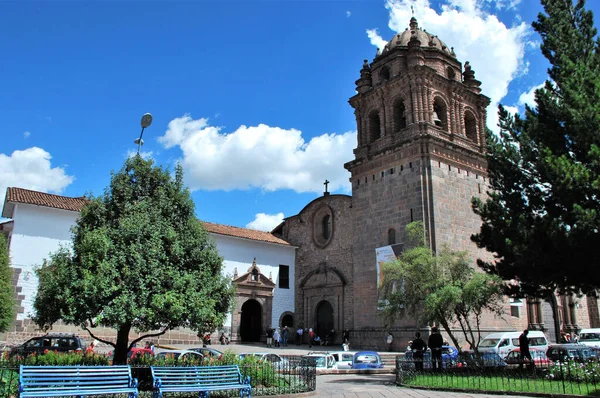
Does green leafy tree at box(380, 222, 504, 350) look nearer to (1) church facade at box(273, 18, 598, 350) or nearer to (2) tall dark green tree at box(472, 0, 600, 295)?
(2) tall dark green tree at box(472, 0, 600, 295)

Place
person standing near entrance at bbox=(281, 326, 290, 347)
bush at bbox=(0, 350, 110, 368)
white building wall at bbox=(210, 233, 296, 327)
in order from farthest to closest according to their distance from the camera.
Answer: white building wall at bbox=(210, 233, 296, 327)
person standing near entrance at bbox=(281, 326, 290, 347)
bush at bbox=(0, 350, 110, 368)

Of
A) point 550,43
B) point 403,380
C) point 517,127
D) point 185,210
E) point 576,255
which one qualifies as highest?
point 550,43

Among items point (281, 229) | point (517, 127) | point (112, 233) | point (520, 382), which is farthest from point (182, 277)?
point (281, 229)

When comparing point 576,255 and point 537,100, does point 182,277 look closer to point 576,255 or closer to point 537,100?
point 576,255

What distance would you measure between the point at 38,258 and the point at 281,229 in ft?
47.8

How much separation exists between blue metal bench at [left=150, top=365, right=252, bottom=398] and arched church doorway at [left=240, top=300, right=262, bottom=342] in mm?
19045

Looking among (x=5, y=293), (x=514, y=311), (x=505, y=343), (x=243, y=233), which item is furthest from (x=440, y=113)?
(x=5, y=293)

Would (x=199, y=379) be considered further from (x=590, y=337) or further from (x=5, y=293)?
(x=590, y=337)

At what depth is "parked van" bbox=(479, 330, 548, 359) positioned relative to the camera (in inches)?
711

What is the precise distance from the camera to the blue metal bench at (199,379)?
839 cm

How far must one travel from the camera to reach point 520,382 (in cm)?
1147

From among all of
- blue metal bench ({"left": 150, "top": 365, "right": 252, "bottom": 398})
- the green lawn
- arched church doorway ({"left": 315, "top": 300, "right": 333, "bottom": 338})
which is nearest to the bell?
arched church doorway ({"left": 315, "top": 300, "right": 333, "bottom": 338})

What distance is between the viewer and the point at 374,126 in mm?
26234

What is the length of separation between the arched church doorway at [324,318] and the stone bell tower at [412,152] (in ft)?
11.0
